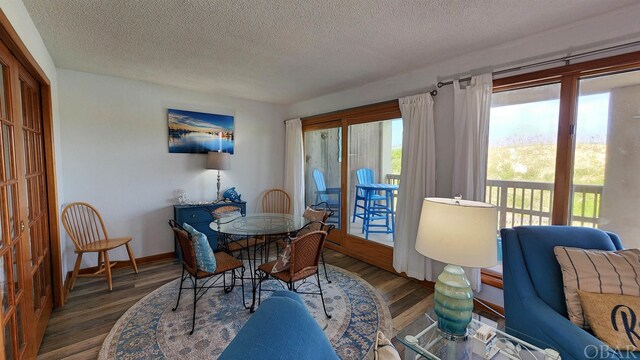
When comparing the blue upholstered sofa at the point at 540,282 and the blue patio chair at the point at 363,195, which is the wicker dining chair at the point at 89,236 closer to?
the blue patio chair at the point at 363,195

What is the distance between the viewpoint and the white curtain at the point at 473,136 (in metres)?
2.47

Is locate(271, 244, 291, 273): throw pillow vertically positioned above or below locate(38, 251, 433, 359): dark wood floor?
above

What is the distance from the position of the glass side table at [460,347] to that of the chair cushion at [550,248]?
1.25 ft

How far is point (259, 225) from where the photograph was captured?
2.86 metres

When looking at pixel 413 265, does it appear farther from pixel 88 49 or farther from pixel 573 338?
pixel 88 49

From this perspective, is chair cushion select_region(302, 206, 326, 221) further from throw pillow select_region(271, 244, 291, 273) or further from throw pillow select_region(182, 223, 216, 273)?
throw pillow select_region(182, 223, 216, 273)

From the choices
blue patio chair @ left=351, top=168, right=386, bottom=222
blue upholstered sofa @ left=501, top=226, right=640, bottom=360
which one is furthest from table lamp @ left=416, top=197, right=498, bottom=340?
blue patio chair @ left=351, top=168, right=386, bottom=222

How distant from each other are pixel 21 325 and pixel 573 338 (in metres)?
3.03

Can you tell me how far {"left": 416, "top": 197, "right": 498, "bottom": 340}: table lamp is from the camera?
1354 millimetres

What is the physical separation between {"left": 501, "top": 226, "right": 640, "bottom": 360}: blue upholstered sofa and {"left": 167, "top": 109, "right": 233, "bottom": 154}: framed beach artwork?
3.74 m

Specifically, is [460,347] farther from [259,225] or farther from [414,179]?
[259,225]

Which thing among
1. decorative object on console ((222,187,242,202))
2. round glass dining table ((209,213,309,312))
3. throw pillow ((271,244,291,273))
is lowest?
throw pillow ((271,244,291,273))

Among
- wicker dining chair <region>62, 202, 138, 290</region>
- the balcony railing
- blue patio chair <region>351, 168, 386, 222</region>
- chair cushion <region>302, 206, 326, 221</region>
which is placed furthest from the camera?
blue patio chair <region>351, 168, 386, 222</region>

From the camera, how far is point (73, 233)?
117 inches
